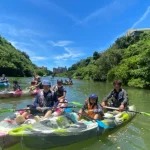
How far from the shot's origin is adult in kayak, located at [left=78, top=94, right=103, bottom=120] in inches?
364

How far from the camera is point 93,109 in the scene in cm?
936

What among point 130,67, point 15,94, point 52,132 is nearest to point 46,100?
point 52,132

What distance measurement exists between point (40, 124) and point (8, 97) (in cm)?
1148

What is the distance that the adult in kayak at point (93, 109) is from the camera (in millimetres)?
9234

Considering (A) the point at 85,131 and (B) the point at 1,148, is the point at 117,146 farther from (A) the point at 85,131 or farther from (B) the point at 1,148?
(B) the point at 1,148

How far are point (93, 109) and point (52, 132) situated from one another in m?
2.70

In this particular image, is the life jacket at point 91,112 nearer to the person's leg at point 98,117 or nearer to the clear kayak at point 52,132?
the person's leg at point 98,117

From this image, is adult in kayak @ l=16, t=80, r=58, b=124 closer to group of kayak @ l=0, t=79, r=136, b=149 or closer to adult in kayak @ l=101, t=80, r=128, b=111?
group of kayak @ l=0, t=79, r=136, b=149

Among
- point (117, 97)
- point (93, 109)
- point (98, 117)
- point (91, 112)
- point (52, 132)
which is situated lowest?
point (52, 132)

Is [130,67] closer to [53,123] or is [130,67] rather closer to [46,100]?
[46,100]

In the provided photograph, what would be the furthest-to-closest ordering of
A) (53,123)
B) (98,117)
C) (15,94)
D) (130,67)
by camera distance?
1. (130,67)
2. (15,94)
3. (98,117)
4. (53,123)

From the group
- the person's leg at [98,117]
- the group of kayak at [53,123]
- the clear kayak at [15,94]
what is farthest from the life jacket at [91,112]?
the clear kayak at [15,94]

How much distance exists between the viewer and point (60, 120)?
834cm

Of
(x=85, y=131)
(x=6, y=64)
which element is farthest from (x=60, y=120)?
(x=6, y=64)
